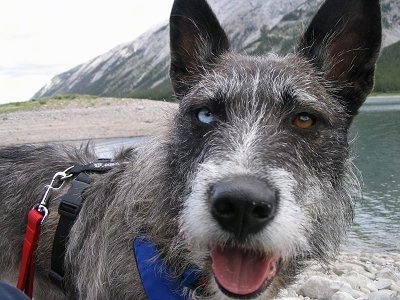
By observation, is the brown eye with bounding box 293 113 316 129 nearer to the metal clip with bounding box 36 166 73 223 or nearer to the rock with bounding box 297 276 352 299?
the metal clip with bounding box 36 166 73 223

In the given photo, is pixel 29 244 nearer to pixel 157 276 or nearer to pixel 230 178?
pixel 157 276

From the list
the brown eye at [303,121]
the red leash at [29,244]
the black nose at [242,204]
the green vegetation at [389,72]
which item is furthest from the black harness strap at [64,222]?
the green vegetation at [389,72]

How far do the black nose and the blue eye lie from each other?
0.95 meters

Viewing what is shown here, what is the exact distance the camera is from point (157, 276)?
387 cm

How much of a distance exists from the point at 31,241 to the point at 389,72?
169m

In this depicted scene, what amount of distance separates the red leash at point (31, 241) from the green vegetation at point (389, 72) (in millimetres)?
114231

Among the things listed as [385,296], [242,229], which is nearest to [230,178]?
[242,229]

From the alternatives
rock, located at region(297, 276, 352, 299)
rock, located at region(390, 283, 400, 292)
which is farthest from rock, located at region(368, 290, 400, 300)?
rock, located at region(390, 283, 400, 292)

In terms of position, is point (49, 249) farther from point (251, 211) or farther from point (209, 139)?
point (251, 211)

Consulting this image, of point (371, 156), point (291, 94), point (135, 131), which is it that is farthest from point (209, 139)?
point (135, 131)

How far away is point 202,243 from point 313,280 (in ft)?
12.6

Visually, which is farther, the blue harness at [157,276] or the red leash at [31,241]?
the red leash at [31,241]

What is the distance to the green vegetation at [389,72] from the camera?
13338 centimetres

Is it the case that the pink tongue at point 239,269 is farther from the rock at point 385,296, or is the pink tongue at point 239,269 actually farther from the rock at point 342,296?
the rock at point 385,296
